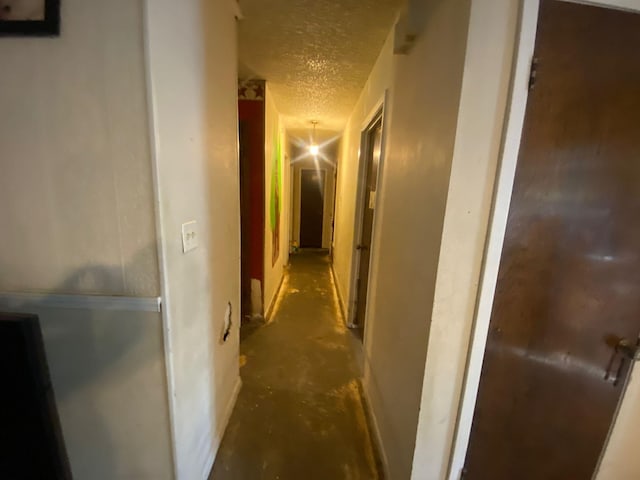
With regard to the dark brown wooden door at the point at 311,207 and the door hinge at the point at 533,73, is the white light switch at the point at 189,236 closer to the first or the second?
the door hinge at the point at 533,73

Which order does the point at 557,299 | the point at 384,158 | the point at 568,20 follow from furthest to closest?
the point at 384,158
the point at 557,299
the point at 568,20

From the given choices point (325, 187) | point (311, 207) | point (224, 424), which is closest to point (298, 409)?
point (224, 424)

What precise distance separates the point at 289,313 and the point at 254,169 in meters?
1.71

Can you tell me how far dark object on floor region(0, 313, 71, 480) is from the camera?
71cm

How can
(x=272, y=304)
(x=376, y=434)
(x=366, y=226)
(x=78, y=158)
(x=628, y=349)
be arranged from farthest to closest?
(x=272, y=304), (x=366, y=226), (x=376, y=434), (x=628, y=349), (x=78, y=158)

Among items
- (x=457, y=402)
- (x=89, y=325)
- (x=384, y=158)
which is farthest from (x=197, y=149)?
(x=457, y=402)

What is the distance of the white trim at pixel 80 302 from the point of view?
0.94 m

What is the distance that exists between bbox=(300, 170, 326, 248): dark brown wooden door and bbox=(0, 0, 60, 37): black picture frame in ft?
18.5

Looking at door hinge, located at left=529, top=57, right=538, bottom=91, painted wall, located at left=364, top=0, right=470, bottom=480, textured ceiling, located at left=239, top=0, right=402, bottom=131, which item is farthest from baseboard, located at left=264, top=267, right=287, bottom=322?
door hinge, located at left=529, top=57, right=538, bottom=91

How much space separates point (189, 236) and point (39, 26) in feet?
2.54

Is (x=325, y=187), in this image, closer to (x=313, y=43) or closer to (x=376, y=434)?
(x=313, y=43)

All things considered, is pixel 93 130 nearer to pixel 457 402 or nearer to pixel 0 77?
pixel 0 77

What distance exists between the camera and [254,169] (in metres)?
2.64

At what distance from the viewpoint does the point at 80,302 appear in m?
0.94
